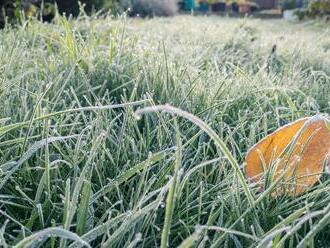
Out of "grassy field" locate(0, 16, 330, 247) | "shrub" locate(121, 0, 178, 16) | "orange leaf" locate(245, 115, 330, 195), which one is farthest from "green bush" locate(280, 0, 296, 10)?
"orange leaf" locate(245, 115, 330, 195)

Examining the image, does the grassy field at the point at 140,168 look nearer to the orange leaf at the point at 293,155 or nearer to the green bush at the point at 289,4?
the orange leaf at the point at 293,155

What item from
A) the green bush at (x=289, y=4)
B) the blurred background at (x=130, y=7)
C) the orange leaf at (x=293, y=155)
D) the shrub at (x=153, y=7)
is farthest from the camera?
the green bush at (x=289, y=4)

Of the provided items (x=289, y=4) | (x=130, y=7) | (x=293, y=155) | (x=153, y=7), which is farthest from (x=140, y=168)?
(x=289, y=4)

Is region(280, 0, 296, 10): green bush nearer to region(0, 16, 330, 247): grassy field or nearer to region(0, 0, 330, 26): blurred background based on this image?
region(0, 0, 330, 26): blurred background

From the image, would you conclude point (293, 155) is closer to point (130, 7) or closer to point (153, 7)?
point (130, 7)

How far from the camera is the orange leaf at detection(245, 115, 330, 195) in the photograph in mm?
1004

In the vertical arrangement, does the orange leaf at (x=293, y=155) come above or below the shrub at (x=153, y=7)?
above

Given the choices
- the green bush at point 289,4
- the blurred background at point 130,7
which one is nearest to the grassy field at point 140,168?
the blurred background at point 130,7

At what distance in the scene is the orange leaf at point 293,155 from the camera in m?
1.00

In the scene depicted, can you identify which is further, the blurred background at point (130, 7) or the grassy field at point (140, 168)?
the blurred background at point (130, 7)

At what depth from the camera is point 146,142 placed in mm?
1240

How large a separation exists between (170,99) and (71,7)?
13.4 feet

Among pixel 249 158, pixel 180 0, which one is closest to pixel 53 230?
pixel 249 158

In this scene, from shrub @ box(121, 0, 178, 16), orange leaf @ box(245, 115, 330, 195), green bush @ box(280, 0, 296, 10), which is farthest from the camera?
green bush @ box(280, 0, 296, 10)
